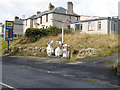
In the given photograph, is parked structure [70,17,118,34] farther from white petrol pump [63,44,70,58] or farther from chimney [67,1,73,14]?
white petrol pump [63,44,70,58]

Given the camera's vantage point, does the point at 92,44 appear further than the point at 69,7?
No

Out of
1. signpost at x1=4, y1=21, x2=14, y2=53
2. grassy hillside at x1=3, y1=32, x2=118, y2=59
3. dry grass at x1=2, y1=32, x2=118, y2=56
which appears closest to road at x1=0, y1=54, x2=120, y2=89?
grassy hillside at x1=3, y1=32, x2=118, y2=59

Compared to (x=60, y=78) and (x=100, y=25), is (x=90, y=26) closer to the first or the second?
(x=100, y=25)

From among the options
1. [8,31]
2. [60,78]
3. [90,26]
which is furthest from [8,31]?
[60,78]

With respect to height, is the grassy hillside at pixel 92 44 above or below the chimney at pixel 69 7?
below

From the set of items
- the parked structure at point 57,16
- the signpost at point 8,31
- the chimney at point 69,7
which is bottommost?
the signpost at point 8,31

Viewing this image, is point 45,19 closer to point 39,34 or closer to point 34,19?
point 34,19

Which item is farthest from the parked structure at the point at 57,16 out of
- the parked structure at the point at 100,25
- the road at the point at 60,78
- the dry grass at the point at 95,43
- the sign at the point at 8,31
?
the road at the point at 60,78

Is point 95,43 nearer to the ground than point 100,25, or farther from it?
nearer to the ground

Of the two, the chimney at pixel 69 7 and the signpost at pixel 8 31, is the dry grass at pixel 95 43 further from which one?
the chimney at pixel 69 7

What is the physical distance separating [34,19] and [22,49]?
74.3ft

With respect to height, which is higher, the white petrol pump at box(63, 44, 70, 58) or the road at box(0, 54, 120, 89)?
the white petrol pump at box(63, 44, 70, 58)

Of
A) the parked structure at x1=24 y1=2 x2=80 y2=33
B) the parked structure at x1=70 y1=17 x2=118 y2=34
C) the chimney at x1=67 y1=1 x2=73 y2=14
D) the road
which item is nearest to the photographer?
the road

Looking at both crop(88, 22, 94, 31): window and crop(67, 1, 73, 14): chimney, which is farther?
crop(67, 1, 73, 14): chimney
